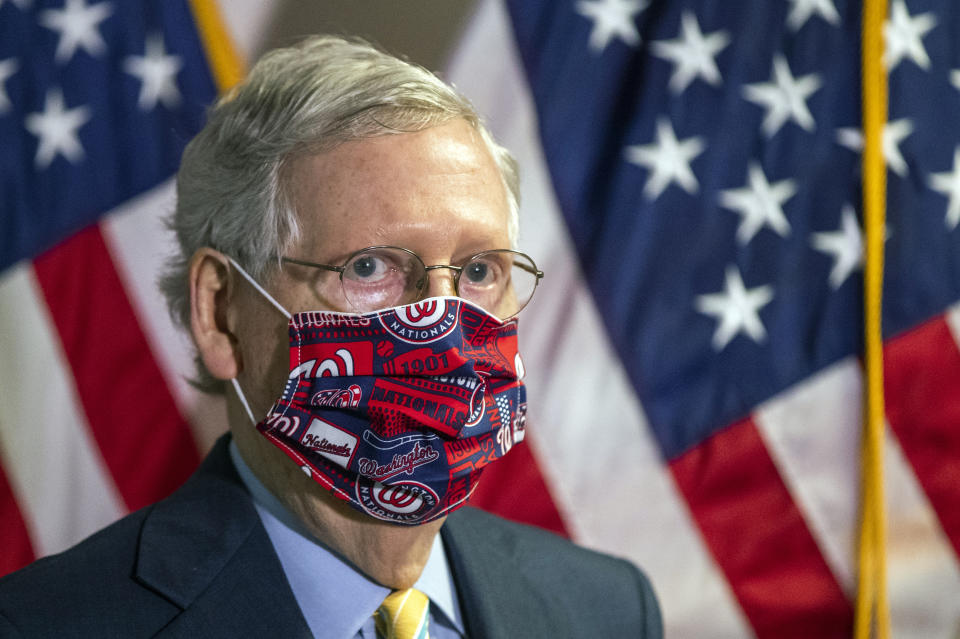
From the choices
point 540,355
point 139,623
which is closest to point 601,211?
point 540,355

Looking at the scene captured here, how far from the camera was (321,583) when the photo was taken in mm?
1472

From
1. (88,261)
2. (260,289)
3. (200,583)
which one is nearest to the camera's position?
(200,583)

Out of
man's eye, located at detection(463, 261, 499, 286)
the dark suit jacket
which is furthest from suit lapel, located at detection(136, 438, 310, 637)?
man's eye, located at detection(463, 261, 499, 286)

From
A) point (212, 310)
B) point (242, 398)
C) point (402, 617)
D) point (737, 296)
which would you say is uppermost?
point (212, 310)

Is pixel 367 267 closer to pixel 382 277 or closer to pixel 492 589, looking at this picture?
pixel 382 277

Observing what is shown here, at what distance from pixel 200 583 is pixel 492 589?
50 cm

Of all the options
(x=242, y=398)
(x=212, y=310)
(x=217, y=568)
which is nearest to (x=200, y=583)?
(x=217, y=568)

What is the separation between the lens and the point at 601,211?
101 inches

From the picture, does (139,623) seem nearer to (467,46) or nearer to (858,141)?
(467,46)

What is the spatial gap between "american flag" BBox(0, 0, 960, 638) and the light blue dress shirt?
102 cm

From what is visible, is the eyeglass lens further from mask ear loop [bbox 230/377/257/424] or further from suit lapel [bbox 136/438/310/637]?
suit lapel [bbox 136/438/310/637]

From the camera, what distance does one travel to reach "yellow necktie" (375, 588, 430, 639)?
4.80 ft

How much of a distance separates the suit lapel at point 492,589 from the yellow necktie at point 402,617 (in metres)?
0.15

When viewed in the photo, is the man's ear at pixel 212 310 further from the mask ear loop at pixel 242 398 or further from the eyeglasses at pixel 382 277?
the eyeglasses at pixel 382 277
